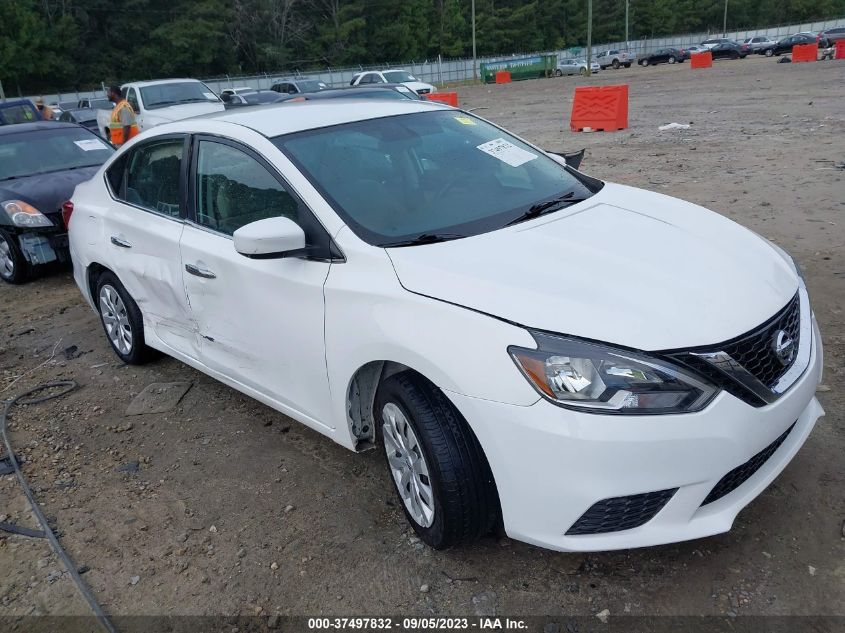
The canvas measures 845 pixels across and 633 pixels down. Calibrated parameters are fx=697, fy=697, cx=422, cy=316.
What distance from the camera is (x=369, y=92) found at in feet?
37.1

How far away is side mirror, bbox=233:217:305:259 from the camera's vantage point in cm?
284

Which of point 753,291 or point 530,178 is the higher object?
point 530,178

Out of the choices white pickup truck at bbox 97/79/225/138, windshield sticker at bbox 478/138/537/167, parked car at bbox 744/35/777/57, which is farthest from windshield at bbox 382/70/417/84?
parked car at bbox 744/35/777/57

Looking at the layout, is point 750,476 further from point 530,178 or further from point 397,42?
point 397,42

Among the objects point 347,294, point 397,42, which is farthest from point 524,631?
point 397,42

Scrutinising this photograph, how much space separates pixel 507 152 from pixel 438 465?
191 centimetres

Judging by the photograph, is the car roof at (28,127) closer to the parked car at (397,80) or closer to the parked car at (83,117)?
the parked car at (83,117)

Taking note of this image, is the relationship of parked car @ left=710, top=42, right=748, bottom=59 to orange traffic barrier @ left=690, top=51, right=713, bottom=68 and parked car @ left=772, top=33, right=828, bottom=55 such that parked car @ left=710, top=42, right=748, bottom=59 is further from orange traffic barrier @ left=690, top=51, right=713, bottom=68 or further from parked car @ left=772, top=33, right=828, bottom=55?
orange traffic barrier @ left=690, top=51, right=713, bottom=68

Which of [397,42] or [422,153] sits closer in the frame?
[422,153]

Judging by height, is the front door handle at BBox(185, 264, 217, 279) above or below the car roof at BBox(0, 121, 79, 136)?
below

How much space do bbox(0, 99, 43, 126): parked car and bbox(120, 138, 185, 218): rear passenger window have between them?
11.4 m

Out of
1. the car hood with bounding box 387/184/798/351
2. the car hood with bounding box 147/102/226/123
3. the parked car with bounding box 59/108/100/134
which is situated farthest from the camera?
the parked car with bounding box 59/108/100/134

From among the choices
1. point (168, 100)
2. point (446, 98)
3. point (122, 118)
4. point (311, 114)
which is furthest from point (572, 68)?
point (311, 114)

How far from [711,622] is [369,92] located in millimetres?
10258
